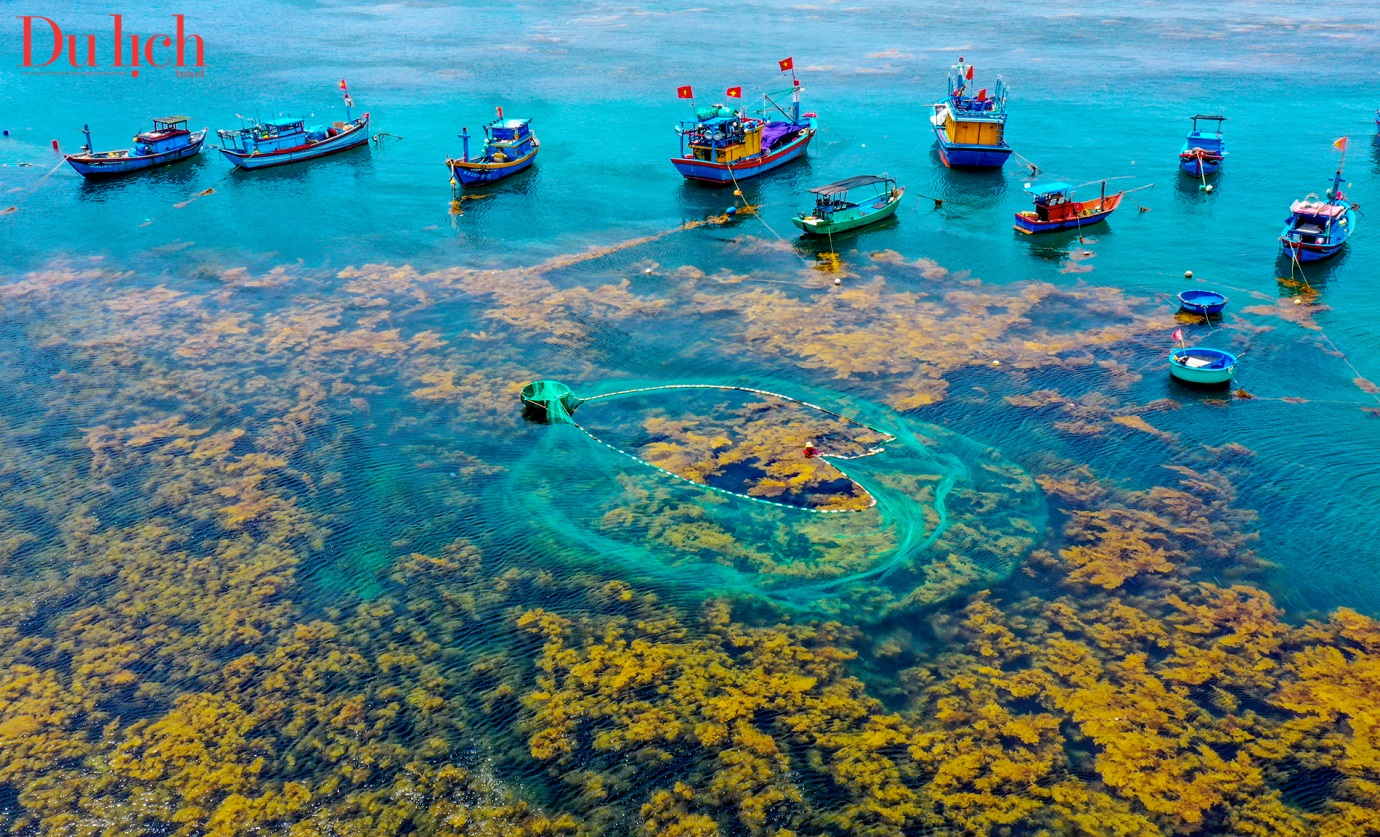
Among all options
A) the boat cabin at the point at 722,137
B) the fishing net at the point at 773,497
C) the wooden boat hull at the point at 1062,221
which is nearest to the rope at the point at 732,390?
the fishing net at the point at 773,497

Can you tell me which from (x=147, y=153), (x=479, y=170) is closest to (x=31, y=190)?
(x=147, y=153)

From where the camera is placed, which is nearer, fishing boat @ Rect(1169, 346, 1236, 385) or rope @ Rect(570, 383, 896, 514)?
rope @ Rect(570, 383, 896, 514)

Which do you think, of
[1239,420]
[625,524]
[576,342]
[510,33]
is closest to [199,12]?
[510,33]

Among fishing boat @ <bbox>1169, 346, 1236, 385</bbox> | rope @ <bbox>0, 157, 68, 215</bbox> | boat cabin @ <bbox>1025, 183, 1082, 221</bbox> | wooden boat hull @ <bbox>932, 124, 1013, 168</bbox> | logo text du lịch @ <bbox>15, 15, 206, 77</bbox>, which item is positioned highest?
logo text du lịch @ <bbox>15, 15, 206, 77</bbox>

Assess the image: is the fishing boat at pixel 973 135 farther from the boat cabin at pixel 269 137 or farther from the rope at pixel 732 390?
the boat cabin at pixel 269 137

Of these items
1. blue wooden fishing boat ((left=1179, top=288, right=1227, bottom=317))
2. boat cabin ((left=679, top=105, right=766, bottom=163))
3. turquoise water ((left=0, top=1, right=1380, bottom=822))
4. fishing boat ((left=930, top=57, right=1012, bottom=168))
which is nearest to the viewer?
turquoise water ((left=0, top=1, right=1380, bottom=822))

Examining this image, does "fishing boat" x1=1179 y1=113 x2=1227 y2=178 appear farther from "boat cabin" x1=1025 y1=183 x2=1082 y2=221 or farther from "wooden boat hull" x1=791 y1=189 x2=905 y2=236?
"wooden boat hull" x1=791 y1=189 x2=905 y2=236

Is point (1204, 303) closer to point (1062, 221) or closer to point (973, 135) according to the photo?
point (1062, 221)

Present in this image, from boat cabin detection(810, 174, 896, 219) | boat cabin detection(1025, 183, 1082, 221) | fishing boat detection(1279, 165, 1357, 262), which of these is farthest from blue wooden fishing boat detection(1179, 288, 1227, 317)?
boat cabin detection(810, 174, 896, 219)

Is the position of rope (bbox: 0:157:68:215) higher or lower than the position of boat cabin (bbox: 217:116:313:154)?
lower

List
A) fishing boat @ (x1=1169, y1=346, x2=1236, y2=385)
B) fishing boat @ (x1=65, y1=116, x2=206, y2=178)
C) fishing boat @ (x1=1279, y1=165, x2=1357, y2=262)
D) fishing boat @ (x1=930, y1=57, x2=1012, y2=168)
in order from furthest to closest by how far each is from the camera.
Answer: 1. fishing boat @ (x1=65, y1=116, x2=206, y2=178)
2. fishing boat @ (x1=930, y1=57, x2=1012, y2=168)
3. fishing boat @ (x1=1279, y1=165, x2=1357, y2=262)
4. fishing boat @ (x1=1169, y1=346, x2=1236, y2=385)
